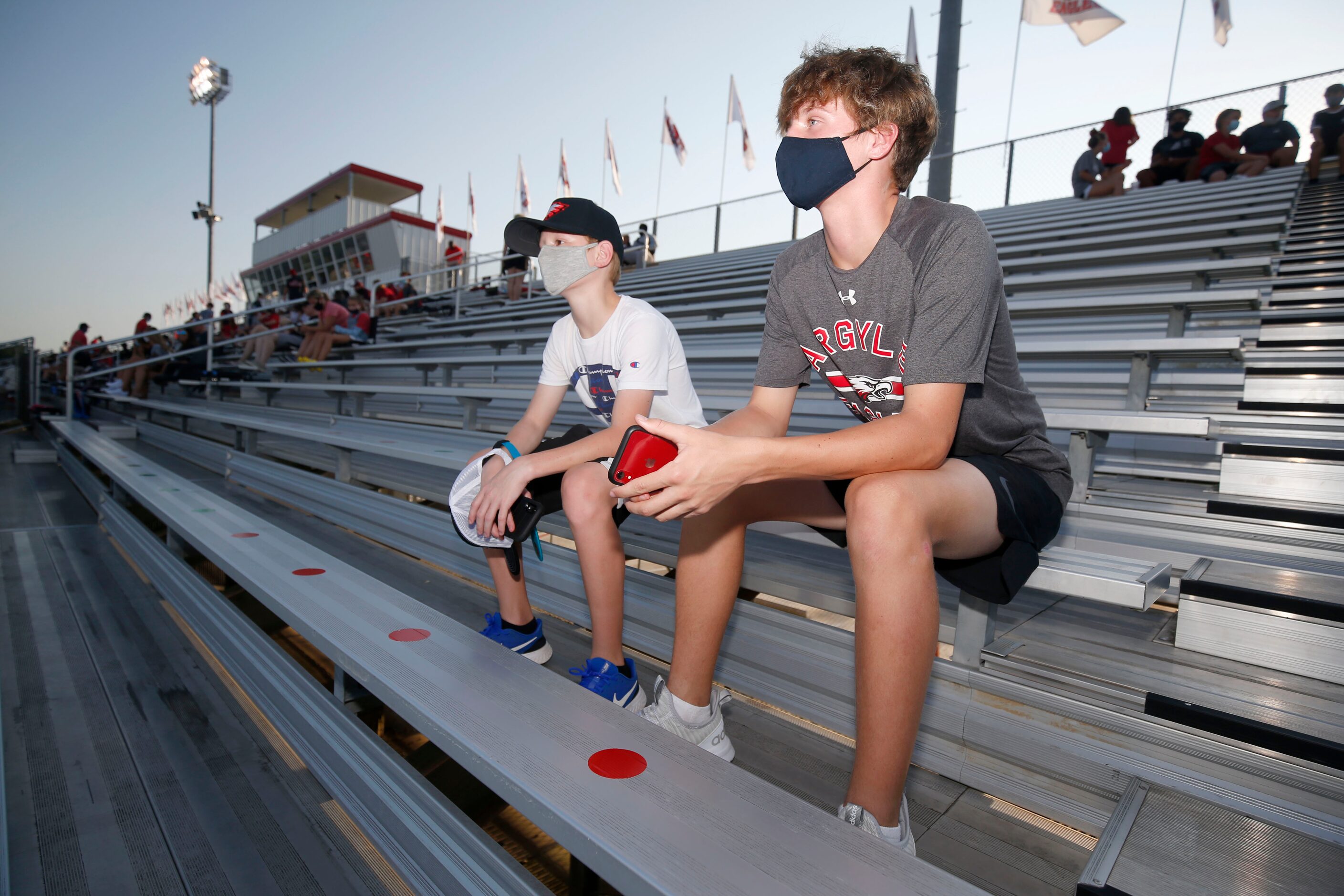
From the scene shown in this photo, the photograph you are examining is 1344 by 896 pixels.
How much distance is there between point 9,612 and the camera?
1.99 metres

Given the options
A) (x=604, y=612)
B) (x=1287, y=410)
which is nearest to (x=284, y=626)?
(x=604, y=612)

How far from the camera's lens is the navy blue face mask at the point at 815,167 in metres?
1.01

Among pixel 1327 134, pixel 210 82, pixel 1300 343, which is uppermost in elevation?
pixel 210 82

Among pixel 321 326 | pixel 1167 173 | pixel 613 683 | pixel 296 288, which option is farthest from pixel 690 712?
pixel 296 288

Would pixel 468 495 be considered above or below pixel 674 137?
below

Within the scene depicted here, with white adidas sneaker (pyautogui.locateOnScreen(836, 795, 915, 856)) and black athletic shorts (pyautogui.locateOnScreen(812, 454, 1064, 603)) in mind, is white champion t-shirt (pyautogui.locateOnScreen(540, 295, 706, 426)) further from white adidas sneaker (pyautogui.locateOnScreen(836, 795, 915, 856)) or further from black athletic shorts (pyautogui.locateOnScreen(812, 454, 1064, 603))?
white adidas sneaker (pyautogui.locateOnScreen(836, 795, 915, 856))

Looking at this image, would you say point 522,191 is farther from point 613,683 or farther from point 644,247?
point 613,683

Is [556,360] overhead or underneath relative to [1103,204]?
Result: underneath

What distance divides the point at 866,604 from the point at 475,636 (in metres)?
0.67

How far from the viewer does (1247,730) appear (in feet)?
2.69

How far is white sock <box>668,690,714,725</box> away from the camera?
43.0 inches

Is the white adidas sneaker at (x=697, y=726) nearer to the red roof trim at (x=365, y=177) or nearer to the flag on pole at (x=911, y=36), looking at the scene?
the flag on pole at (x=911, y=36)

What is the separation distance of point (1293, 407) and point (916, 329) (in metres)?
1.84

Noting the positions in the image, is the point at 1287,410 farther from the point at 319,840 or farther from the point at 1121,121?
the point at 1121,121
